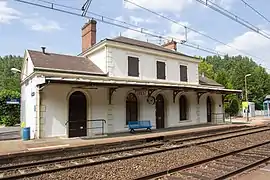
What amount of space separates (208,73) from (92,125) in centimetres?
4442

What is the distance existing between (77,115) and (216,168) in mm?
9722

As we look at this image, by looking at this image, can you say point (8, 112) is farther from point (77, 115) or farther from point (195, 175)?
point (195, 175)

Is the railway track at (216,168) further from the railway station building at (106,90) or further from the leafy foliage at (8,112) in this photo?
the leafy foliage at (8,112)

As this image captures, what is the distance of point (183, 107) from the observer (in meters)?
22.4

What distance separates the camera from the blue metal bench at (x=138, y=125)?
56.1ft

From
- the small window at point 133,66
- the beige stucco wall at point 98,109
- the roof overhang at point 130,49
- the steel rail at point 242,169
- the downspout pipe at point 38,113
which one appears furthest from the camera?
the small window at point 133,66

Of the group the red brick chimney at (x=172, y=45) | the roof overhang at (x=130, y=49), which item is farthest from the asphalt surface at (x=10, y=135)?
the red brick chimney at (x=172, y=45)

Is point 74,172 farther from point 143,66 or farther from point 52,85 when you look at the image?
point 143,66

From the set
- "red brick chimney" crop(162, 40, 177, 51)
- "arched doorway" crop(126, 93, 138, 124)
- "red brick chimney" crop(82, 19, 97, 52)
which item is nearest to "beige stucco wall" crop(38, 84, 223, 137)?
"arched doorway" crop(126, 93, 138, 124)

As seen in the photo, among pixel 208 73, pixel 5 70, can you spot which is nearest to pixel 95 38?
pixel 208 73

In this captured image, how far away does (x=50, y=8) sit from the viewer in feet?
34.8

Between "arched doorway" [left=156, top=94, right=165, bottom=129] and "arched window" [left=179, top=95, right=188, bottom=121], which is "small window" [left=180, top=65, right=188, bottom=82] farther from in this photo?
"arched doorway" [left=156, top=94, right=165, bottom=129]

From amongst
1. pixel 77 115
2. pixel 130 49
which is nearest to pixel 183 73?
pixel 130 49

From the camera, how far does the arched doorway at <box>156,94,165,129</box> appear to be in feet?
66.1
